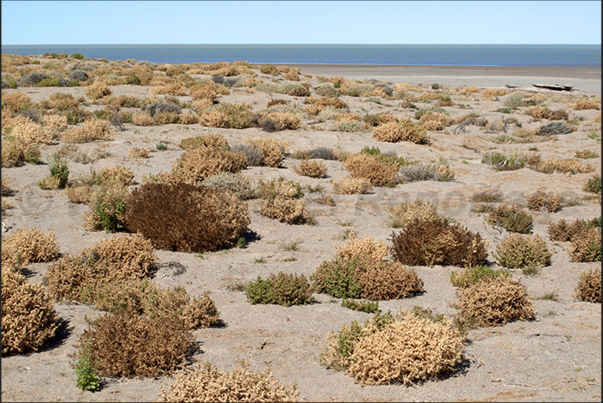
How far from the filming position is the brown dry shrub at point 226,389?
3965 millimetres

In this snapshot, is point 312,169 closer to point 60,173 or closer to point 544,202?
point 544,202

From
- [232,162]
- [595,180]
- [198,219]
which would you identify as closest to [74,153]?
[232,162]

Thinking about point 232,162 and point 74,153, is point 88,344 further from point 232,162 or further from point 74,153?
point 74,153

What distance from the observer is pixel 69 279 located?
624cm

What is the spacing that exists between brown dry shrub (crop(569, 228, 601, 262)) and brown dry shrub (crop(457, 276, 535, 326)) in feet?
7.96

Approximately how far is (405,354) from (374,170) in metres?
8.45

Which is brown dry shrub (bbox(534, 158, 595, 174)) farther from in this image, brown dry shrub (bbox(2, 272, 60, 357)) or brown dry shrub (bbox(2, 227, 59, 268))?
brown dry shrub (bbox(2, 272, 60, 357))

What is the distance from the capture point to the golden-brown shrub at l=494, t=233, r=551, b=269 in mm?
7910

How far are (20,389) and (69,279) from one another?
7.30 feet

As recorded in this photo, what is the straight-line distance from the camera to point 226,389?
3.99 metres

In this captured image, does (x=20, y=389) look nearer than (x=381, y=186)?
Yes

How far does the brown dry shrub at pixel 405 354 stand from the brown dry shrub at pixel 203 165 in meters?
6.87

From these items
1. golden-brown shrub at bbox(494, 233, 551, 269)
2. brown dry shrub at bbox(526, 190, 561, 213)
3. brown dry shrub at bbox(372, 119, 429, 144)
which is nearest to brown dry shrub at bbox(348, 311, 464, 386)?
golden-brown shrub at bbox(494, 233, 551, 269)

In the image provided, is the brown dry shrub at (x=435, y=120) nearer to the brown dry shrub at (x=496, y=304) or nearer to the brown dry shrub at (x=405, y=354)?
the brown dry shrub at (x=496, y=304)
